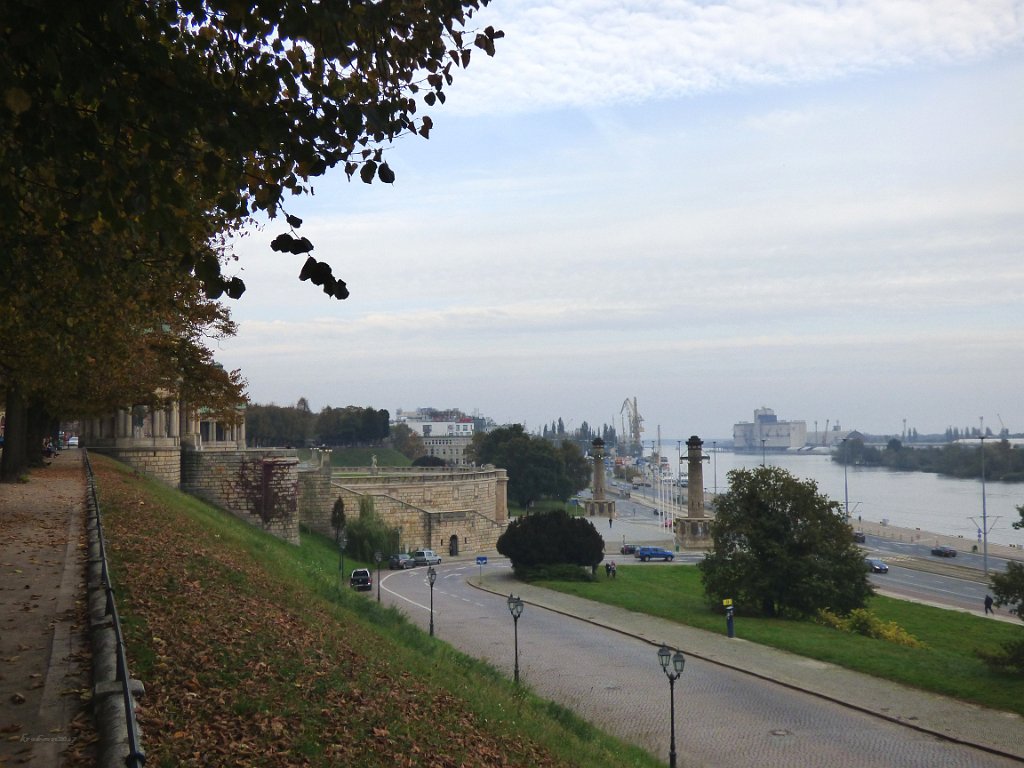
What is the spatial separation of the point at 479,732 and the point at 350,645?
8.93ft

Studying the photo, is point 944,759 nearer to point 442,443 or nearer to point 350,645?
point 350,645

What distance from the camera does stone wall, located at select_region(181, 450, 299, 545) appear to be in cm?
3428

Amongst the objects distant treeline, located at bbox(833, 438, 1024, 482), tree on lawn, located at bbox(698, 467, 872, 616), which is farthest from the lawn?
distant treeline, located at bbox(833, 438, 1024, 482)

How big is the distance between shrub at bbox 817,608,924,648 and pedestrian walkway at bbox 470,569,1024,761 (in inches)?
175

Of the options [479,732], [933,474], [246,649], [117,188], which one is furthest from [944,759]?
[933,474]

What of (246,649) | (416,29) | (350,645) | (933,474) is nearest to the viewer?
(416,29)

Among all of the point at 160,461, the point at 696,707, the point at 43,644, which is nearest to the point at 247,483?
the point at 160,461

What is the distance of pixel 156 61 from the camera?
17.0 feet

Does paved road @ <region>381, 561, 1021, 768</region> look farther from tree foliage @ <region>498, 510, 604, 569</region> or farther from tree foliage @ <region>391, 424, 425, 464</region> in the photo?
tree foliage @ <region>391, 424, 425, 464</region>

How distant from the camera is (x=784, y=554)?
Answer: 29094mm

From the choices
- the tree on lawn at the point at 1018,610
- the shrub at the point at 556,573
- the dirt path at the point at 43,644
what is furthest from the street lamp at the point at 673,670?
the shrub at the point at 556,573

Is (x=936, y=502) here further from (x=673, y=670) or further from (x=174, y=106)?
(x=174, y=106)

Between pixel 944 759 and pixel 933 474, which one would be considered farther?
pixel 933 474

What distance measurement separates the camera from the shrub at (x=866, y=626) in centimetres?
2673
